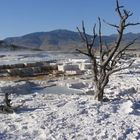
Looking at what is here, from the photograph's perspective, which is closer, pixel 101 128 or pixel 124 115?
pixel 101 128

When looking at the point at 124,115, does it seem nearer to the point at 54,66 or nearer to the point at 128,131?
the point at 128,131

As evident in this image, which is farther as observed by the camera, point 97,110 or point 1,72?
Result: point 1,72

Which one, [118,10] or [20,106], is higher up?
[118,10]

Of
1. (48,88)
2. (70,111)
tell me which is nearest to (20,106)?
(70,111)

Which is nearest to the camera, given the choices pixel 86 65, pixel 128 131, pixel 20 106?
pixel 128 131

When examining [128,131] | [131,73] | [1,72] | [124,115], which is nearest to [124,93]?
[124,115]

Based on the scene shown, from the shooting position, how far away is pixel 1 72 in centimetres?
2522

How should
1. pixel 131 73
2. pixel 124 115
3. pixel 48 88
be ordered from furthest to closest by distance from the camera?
pixel 131 73
pixel 48 88
pixel 124 115

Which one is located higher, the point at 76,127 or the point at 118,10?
the point at 118,10

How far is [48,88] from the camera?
1748 centimetres

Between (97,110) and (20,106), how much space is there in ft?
6.83

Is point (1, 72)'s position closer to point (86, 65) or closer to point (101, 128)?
point (86, 65)

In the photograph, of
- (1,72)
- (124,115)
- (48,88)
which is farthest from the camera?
(1,72)

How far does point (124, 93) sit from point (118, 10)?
4221 millimetres
